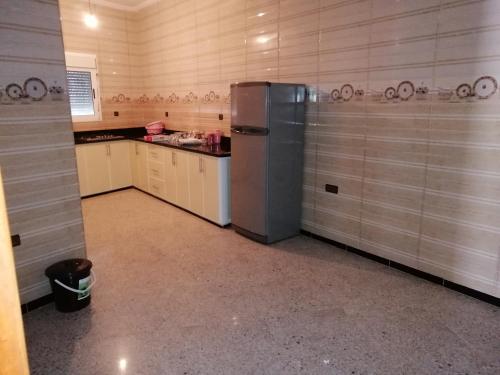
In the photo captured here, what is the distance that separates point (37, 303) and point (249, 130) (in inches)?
A: 83.9

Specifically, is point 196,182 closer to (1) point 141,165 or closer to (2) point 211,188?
(2) point 211,188

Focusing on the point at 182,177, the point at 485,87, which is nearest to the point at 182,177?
the point at 182,177

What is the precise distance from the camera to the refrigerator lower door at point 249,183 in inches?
125

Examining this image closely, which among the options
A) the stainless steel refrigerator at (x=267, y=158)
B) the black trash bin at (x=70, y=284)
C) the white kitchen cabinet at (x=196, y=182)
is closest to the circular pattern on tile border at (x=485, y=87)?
the stainless steel refrigerator at (x=267, y=158)

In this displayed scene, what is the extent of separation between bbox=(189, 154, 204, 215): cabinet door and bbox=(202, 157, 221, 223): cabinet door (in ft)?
0.25

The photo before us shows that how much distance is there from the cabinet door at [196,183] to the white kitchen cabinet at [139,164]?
124 centimetres

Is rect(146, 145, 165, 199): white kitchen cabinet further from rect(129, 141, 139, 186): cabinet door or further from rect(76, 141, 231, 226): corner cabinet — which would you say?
rect(129, 141, 139, 186): cabinet door

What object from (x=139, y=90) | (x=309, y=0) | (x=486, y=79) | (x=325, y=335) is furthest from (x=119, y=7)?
(x=325, y=335)

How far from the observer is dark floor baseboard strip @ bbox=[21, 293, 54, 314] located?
227cm

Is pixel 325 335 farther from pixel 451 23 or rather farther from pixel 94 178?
pixel 94 178

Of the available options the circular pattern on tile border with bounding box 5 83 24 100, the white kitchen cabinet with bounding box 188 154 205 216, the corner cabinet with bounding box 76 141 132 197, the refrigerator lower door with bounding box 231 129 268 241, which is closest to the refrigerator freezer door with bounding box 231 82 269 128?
the refrigerator lower door with bounding box 231 129 268 241

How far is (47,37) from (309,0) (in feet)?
7.17

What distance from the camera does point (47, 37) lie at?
2164 millimetres

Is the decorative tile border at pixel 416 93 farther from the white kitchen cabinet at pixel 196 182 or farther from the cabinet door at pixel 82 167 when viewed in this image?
the cabinet door at pixel 82 167
